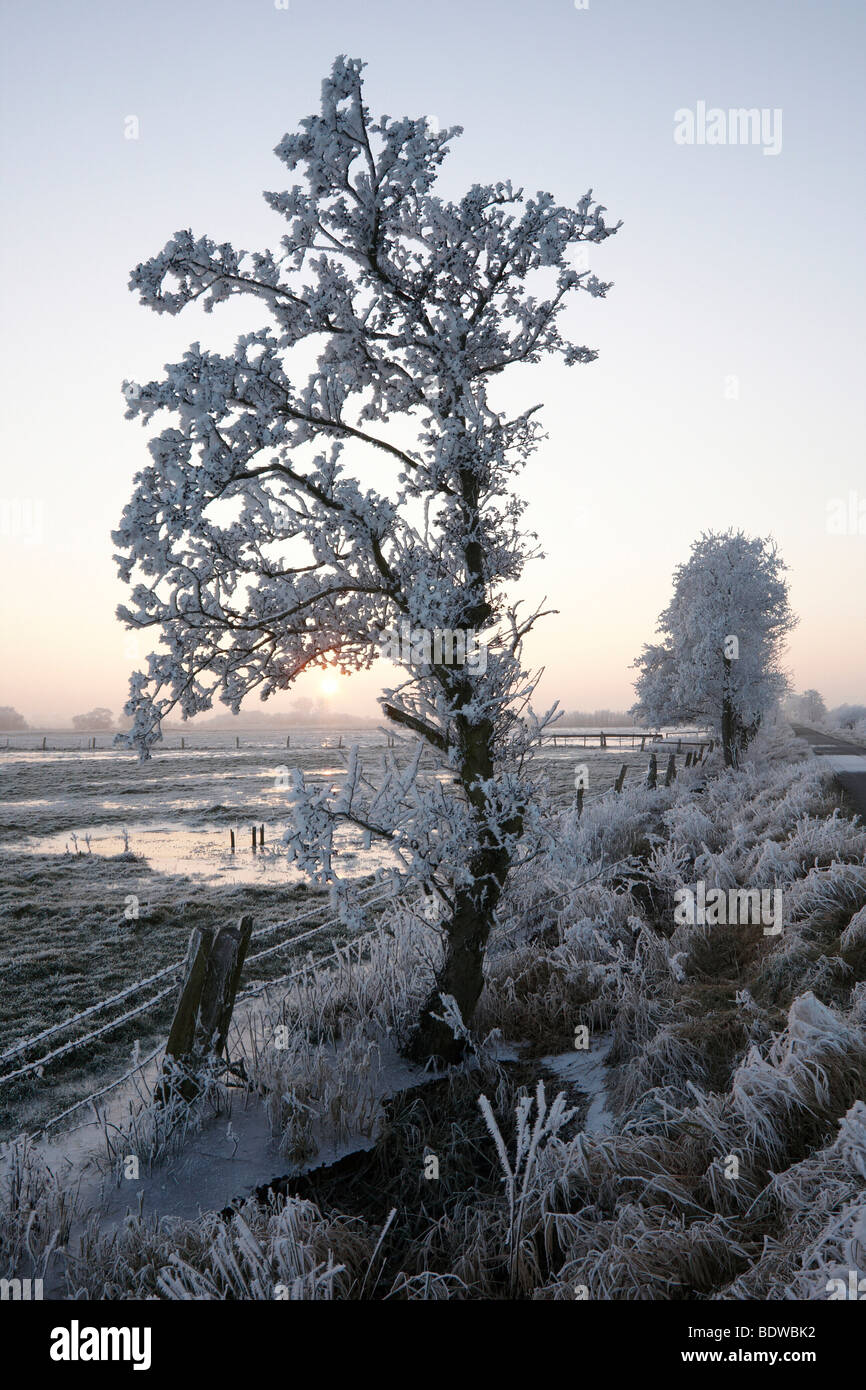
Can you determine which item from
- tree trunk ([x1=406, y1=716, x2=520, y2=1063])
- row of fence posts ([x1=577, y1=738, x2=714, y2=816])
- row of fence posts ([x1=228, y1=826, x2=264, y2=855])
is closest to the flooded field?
row of fence posts ([x1=228, y1=826, x2=264, y2=855])

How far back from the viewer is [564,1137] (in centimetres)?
573

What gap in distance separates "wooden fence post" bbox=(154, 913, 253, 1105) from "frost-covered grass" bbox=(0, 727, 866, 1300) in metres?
0.35

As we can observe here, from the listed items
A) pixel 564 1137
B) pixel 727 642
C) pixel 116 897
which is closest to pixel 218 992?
pixel 564 1137

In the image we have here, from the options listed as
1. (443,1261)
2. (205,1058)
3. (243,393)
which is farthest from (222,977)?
(243,393)

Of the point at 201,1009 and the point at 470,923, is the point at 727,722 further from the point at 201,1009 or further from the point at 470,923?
the point at 201,1009

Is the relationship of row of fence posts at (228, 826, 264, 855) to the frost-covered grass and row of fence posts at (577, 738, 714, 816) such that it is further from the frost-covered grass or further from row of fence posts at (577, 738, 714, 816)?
the frost-covered grass

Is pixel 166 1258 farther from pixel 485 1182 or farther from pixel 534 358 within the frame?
pixel 534 358

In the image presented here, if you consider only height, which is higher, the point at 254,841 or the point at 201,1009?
the point at 201,1009

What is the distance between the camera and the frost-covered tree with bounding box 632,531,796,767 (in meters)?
27.5

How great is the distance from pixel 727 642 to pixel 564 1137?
2330 centimetres

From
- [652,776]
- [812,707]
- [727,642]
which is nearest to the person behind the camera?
[652,776]

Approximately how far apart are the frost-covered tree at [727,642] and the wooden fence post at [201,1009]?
918 inches

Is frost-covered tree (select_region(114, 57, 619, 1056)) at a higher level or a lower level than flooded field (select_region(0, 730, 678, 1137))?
higher
